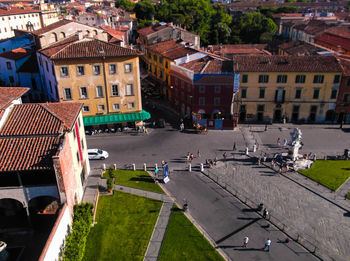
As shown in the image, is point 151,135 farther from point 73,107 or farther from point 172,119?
point 73,107

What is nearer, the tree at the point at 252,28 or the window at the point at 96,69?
the window at the point at 96,69

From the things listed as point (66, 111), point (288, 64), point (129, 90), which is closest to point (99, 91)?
point (129, 90)

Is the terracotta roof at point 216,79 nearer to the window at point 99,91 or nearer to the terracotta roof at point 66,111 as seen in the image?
the window at point 99,91

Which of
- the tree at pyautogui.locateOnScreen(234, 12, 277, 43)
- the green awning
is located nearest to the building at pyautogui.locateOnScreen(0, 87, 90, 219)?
the green awning

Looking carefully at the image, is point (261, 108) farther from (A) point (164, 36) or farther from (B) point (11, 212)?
(B) point (11, 212)

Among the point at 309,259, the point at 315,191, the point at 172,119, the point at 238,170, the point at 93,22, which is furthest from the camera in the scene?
the point at 93,22

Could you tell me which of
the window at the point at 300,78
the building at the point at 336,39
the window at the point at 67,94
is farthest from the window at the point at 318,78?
the window at the point at 67,94

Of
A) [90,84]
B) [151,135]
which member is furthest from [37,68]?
[151,135]
